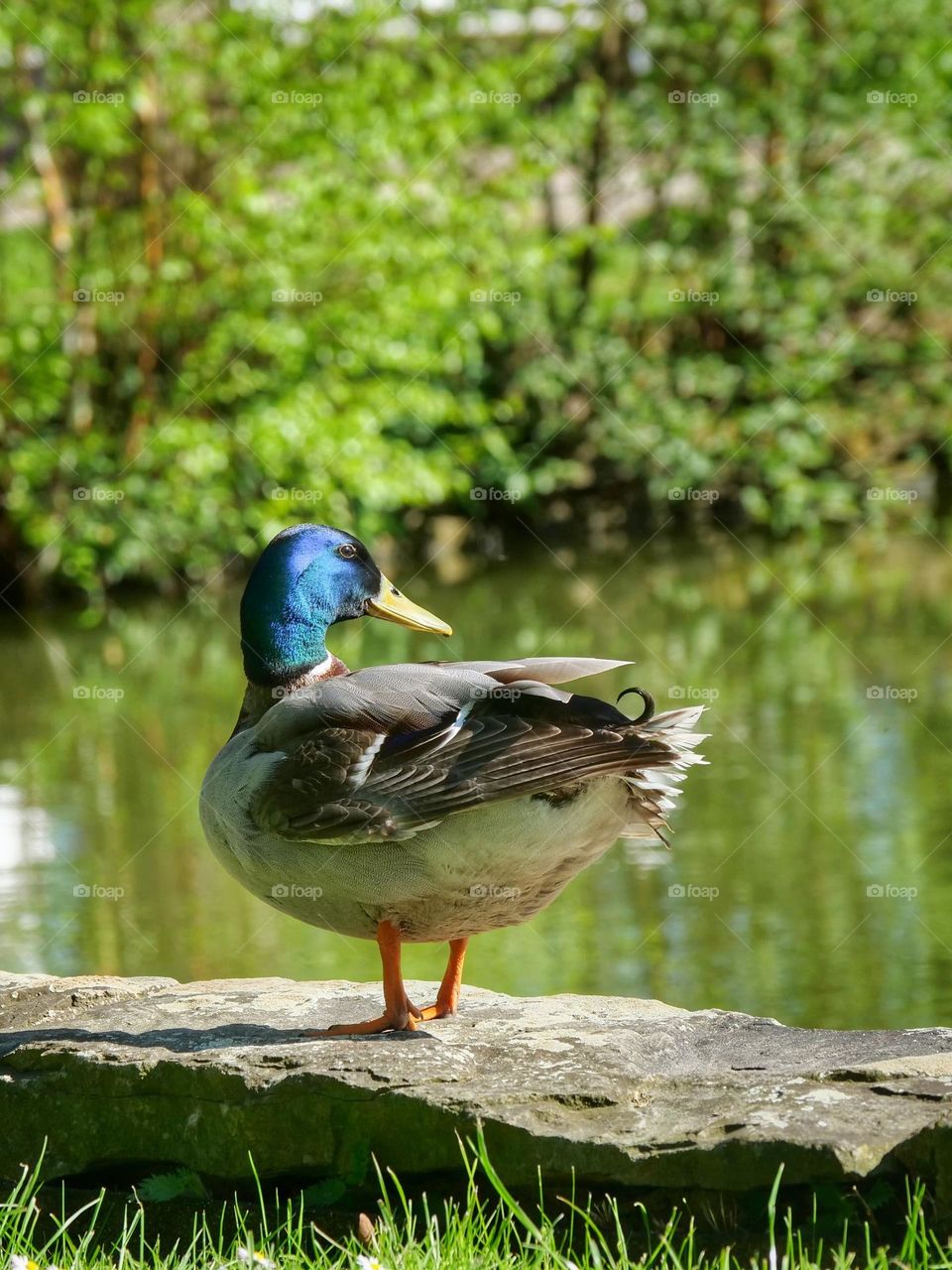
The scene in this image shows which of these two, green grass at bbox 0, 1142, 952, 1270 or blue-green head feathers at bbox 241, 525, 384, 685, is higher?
blue-green head feathers at bbox 241, 525, 384, 685

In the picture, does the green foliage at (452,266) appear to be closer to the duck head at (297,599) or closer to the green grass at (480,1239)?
the duck head at (297,599)

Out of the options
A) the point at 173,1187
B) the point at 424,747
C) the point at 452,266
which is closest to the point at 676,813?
the point at 424,747

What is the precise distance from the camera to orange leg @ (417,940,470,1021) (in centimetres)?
354

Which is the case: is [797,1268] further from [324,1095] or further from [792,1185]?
[324,1095]

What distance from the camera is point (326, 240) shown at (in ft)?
41.1

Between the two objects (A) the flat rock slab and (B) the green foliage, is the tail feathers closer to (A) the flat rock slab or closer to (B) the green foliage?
(A) the flat rock slab

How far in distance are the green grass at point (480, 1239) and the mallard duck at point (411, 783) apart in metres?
0.51

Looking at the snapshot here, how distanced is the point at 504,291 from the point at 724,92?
3.15 metres

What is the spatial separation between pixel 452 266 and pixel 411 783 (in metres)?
10.6

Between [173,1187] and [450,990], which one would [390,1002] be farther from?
[173,1187]

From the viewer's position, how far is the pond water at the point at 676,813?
5.54 meters

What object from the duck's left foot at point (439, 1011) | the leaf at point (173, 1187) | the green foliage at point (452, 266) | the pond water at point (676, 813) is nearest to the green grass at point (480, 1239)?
the leaf at point (173, 1187)

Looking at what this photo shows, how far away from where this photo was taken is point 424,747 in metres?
3.20

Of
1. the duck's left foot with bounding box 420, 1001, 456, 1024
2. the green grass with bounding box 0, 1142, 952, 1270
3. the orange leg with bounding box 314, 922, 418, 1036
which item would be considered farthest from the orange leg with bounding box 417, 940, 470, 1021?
the green grass with bounding box 0, 1142, 952, 1270
